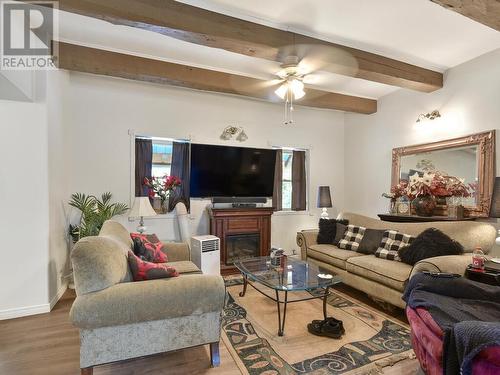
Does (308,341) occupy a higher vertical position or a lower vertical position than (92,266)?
lower

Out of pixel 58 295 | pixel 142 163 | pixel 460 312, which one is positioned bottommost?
pixel 58 295

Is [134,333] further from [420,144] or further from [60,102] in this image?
[420,144]

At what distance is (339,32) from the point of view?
281 centimetres

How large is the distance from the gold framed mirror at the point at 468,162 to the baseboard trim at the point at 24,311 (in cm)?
500

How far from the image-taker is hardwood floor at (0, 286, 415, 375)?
6.27 feet

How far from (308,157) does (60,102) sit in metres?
4.10

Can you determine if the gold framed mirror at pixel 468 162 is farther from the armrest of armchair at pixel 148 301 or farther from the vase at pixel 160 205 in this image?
the vase at pixel 160 205

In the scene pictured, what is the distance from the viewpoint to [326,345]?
2225 millimetres

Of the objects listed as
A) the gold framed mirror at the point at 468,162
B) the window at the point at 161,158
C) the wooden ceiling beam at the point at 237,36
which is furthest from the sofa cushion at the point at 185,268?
the gold framed mirror at the point at 468,162

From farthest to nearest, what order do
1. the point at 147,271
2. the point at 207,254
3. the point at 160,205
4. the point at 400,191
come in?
the point at 160,205, the point at 400,191, the point at 207,254, the point at 147,271

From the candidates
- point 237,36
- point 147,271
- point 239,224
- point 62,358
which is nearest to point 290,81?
Result: point 237,36

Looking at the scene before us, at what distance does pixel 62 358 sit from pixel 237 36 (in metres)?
3.07

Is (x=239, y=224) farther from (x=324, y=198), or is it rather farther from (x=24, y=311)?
(x=24, y=311)

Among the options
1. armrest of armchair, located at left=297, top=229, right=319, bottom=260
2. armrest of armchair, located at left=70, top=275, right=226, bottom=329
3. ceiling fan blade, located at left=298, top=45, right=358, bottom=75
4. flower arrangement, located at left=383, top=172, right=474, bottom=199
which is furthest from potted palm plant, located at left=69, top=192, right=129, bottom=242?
flower arrangement, located at left=383, top=172, right=474, bottom=199
